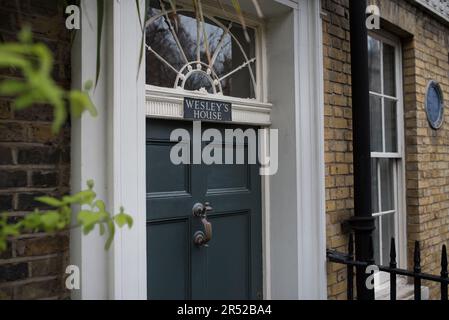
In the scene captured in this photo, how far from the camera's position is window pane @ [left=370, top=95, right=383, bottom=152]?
4008 millimetres

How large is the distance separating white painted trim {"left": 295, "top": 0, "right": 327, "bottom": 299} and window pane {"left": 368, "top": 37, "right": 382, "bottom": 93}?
1.03 meters

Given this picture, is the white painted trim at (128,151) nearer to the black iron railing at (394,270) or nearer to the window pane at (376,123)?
the black iron railing at (394,270)

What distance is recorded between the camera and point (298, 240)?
3.06 metres

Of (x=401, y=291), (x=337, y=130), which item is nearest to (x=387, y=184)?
(x=401, y=291)

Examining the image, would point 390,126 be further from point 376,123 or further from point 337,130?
point 337,130

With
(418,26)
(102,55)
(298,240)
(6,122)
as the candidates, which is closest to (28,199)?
(6,122)

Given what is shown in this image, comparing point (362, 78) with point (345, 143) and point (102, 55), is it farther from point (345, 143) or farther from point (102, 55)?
point (102, 55)

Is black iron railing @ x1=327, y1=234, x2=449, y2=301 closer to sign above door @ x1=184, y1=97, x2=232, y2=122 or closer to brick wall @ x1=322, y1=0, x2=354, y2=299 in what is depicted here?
brick wall @ x1=322, y1=0, x2=354, y2=299

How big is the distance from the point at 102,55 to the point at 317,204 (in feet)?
5.93

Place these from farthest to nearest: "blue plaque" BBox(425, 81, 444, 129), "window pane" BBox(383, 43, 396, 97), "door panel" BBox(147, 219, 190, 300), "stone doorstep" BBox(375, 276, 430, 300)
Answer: "blue plaque" BBox(425, 81, 444, 129)
"window pane" BBox(383, 43, 396, 97)
"stone doorstep" BBox(375, 276, 430, 300)
"door panel" BBox(147, 219, 190, 300)

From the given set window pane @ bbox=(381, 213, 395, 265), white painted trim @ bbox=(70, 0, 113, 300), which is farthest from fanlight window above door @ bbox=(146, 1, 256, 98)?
window pane @ bbox=(381, 213, 395, 265)

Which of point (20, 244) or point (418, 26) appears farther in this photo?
point (418, 26)

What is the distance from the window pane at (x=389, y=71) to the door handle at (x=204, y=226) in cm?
243

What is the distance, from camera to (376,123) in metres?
4.07
